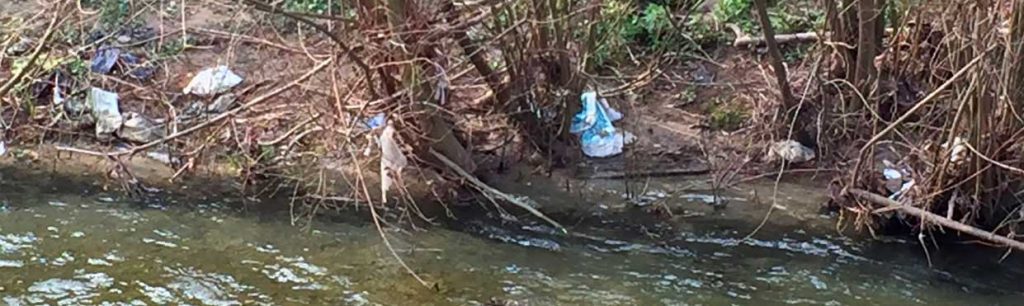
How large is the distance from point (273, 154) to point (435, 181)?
0.81 meters

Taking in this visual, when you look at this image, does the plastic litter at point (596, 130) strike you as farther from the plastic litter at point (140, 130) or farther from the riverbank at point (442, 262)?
the plastic litter at point (140, 130)

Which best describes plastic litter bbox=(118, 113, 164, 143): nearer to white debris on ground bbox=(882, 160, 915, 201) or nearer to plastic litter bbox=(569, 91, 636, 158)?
plastic litter bbox=(569, 91, 636, 158)

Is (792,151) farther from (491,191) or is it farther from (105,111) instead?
(105,111)

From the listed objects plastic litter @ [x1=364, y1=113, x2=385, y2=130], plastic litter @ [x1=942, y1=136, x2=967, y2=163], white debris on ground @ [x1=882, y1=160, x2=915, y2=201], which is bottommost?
white debris on ground @ [x1=882, y1=160, x2=915, y2=201]

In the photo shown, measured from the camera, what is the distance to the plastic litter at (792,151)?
5895 millimetres

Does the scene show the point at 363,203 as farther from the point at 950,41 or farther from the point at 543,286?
the point at 950,41

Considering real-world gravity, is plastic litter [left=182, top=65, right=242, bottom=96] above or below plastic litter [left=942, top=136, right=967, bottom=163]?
above

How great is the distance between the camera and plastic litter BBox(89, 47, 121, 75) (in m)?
6.55

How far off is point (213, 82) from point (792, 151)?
3.20 metres

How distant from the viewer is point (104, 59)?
6.61m

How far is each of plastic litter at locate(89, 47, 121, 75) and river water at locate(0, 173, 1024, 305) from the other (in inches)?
50.2

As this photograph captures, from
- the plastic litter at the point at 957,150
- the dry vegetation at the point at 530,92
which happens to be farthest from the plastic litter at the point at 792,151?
the plastic litter at the point at 957,150

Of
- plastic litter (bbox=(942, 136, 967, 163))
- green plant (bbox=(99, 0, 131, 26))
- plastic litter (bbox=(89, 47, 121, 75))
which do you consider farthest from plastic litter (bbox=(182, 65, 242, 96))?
plastic litter (bbox=(942, 136, 967, 163))

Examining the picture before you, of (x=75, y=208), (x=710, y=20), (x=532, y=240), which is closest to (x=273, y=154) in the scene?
(x=75, y=208)
